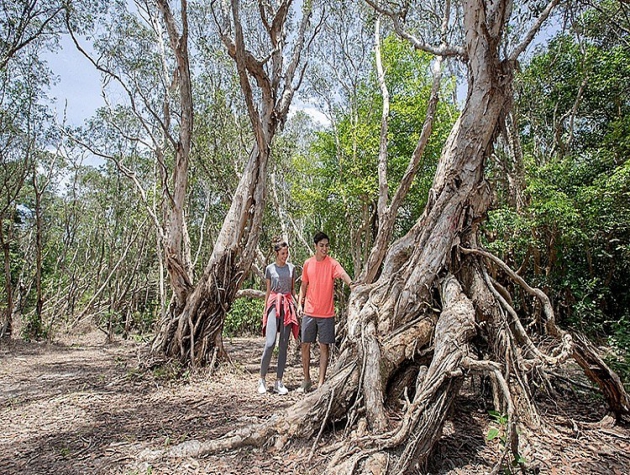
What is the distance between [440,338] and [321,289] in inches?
66.8

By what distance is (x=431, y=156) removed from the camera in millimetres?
12109

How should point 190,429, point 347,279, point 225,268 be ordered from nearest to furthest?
point 190,429 < point 347,279 < point 225,268

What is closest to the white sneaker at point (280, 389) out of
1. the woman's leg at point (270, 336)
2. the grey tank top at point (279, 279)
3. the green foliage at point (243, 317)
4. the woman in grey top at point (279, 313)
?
the woman in grey top at point (279, 313)

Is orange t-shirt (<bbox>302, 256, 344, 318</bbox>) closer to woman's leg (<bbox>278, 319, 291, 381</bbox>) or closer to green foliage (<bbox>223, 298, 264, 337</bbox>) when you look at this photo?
woman's leg (<bbox>278, 319, 291, 381</bbox>)

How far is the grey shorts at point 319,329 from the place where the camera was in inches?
182

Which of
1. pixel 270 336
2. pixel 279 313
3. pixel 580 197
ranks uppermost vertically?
pixel 580 197

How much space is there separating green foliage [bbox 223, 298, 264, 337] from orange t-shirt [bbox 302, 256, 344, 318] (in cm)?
1168

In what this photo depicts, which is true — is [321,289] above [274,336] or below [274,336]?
above

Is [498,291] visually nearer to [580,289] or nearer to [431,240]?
[431,240]

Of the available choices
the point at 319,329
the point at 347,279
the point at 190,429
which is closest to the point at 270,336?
the point at 319,329

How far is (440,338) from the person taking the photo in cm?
324

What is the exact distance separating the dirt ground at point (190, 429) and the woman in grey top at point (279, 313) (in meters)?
0.33

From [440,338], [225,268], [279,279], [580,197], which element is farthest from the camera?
[580,197]

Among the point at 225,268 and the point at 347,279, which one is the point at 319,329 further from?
the point at 225,268
